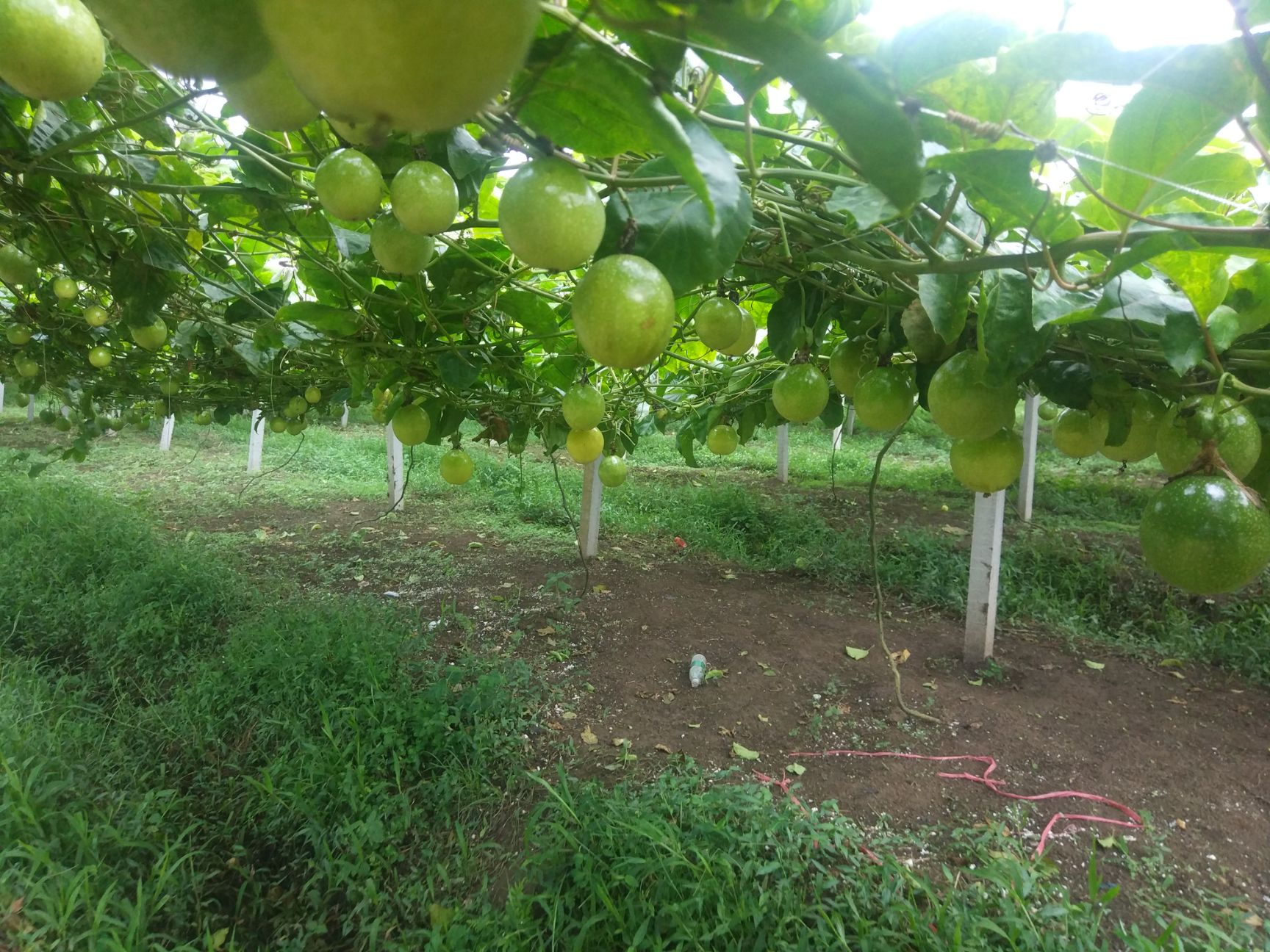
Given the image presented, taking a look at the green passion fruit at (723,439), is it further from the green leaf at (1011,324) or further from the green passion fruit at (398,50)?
the green passion fruit at (398,50)

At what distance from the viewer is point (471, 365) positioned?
2143 millimetres

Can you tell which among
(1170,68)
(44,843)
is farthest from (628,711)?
(1170,68)

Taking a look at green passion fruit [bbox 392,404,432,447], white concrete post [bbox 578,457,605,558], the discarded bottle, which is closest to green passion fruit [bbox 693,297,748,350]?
green passion fruit [bbox 392,404,432,447]

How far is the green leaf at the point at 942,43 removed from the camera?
2.10ft

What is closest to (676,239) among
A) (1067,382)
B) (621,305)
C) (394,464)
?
(621,305)

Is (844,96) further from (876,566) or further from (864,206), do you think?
(876,566)

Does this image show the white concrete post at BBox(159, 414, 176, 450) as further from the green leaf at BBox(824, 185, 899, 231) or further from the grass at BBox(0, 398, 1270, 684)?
the green leaf at BBox(824, 185, 899, 231)

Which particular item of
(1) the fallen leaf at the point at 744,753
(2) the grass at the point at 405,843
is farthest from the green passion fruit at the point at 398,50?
(1) the fallen leaf at the point at 744,753

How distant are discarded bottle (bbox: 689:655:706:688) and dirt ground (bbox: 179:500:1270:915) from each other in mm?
60

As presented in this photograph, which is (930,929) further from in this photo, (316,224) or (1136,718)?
(316,224)

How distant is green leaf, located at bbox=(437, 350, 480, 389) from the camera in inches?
84.0

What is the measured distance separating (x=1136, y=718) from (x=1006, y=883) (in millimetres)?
1880

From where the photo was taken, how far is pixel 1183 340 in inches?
36.5

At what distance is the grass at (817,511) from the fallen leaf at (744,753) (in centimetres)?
261
